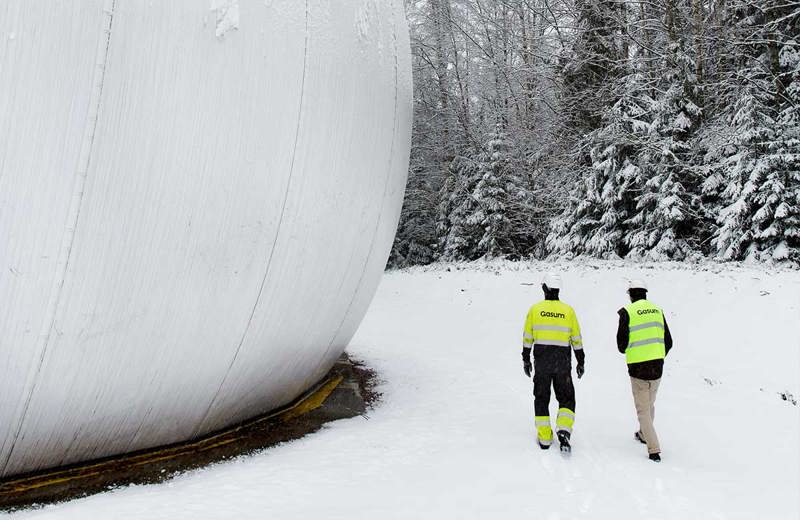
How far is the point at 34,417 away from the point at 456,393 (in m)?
4.85

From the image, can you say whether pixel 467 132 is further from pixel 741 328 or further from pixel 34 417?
pixel 34 417

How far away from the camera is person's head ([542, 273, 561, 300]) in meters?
6.22

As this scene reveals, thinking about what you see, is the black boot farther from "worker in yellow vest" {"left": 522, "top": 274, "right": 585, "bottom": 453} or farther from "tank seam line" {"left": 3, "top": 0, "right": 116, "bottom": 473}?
"tank seam line" {"left": 3, "top": 0, "right": 116, "bottom": 473}

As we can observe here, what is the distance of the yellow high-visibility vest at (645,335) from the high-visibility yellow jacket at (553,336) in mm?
456

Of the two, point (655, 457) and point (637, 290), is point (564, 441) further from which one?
point (637, 290)

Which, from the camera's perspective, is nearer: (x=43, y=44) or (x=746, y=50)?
(x=43, y=44)

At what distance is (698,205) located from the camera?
60.4 feet

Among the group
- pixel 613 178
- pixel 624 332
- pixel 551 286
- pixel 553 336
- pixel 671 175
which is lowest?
pixel 553 336

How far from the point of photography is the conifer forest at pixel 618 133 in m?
16.1

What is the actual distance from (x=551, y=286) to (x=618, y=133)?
46.7 ft

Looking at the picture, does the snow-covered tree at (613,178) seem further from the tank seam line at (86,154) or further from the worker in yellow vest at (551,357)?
the tank seam line at (86,154)

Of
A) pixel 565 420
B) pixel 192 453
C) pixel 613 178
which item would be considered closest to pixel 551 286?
pixel 565 420

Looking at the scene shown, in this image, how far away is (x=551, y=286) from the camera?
20.5ft

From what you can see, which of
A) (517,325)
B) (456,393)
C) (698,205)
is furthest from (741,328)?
(698,205)
